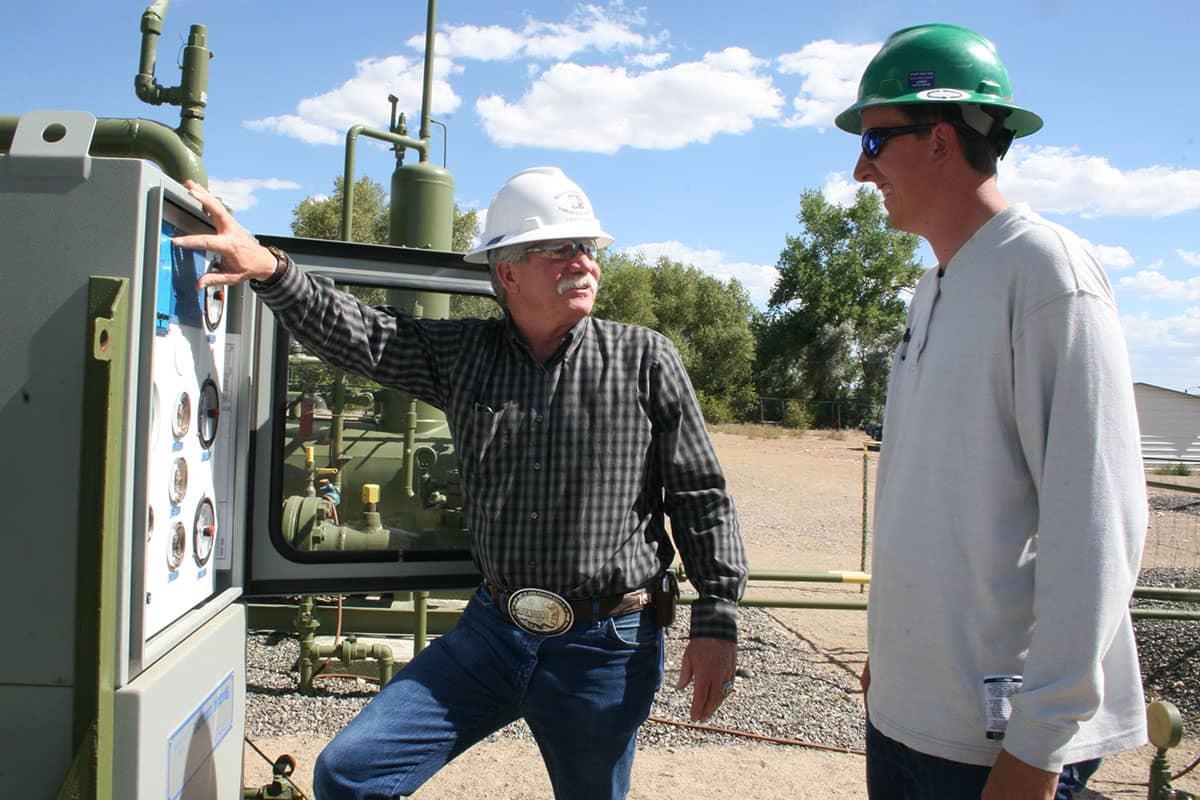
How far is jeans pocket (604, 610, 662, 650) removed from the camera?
95.0 inches

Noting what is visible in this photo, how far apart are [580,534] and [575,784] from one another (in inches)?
24.3

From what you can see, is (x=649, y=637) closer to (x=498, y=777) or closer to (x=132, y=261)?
(x=132, y=261)

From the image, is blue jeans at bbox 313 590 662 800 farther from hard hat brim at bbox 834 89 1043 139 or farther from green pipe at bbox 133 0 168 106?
green pipe at bbox 133 0 168 106

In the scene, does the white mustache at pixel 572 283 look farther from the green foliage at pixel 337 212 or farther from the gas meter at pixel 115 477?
the green foliage at pixel 337 212

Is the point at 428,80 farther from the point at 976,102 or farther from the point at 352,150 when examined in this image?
the point at 976,102

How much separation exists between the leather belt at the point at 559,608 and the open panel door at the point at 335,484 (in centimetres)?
41

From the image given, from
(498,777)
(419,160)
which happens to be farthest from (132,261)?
(419,160)

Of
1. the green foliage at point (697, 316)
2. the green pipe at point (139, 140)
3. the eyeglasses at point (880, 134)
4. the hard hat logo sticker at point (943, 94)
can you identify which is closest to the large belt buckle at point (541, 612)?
the eyeglasses at point (880, 134)

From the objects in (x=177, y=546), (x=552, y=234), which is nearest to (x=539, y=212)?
(x=552, y=234)

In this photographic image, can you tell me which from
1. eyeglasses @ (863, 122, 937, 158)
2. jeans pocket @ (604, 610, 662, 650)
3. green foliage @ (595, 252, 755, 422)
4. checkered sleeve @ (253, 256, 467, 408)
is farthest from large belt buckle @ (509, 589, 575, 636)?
green foliage @ (595, 252, 755, 422)

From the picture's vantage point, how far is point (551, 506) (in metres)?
2.41

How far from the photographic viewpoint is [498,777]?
14.3 ft

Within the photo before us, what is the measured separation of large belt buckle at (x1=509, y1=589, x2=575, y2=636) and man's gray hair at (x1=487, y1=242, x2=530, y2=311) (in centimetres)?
76

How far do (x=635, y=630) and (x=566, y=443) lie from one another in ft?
1.64
